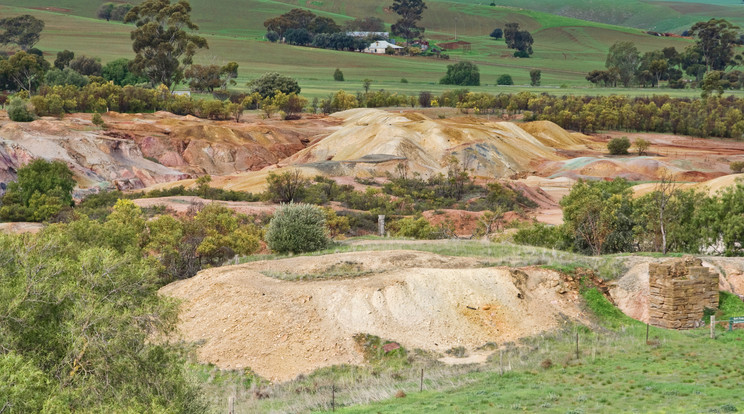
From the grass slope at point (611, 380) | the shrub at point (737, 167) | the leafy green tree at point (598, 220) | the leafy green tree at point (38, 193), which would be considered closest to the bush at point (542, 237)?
the leafy green tree at point (598, 220)

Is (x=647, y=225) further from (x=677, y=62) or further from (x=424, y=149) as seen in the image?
(x=677, y=62)

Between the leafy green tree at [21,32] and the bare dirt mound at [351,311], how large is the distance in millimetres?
143394

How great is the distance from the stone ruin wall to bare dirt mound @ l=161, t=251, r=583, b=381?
268cm

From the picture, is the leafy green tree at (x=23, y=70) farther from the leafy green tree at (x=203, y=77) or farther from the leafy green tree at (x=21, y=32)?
the leafy green tree at (x=21, y=32)

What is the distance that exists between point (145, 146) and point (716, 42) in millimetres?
131629

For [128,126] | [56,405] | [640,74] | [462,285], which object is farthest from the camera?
[640,74]

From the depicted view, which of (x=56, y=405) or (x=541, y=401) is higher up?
(x=56, y=405)

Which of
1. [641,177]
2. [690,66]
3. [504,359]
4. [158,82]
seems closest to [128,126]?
[158,82]

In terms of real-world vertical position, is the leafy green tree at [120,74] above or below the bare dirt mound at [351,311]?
above

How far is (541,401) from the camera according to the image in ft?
63.7

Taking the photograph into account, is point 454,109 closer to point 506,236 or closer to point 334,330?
point 506,236

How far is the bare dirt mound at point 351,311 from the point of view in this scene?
81.9 feet

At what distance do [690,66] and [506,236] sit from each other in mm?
148956

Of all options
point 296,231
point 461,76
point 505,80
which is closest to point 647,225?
point 296,231
